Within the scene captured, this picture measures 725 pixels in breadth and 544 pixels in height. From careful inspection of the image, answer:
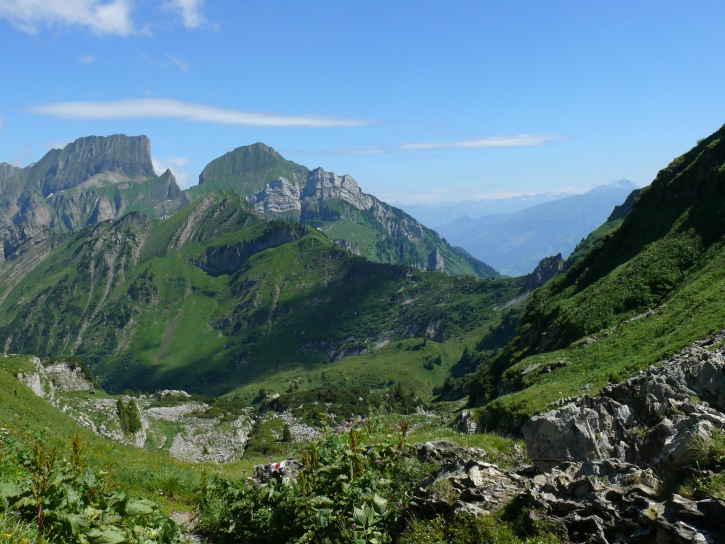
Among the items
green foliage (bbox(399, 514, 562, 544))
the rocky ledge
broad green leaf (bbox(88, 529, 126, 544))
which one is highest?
broad green leaf (bbox(88, 529, 126, 544))

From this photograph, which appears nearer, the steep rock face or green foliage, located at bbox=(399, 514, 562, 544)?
green foliage, located at bbox=(399, 514, 562, 544)

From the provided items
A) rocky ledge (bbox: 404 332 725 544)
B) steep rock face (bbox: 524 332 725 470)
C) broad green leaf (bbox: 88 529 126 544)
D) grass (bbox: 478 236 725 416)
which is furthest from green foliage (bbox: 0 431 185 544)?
grass (bbox: 478 236 725 416)

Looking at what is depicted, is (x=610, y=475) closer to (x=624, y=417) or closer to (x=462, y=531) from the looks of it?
(x=462, y=531)

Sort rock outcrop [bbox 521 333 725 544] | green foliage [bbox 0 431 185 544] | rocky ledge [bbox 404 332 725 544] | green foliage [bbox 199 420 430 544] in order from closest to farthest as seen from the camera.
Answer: rock outcrop [bbox 521 333 725 544]
rocky ledge [bbox 404 332 725 544]
green foliage [bbox 0 431 185 544]
green foliage [bbox 199 420 430 544]

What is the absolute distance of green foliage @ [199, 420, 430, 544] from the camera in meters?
9.41

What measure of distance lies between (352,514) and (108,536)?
4069 millimetres

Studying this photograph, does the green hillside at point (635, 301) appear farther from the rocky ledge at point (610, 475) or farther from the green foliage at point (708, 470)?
the green foliage at point (708, 470)

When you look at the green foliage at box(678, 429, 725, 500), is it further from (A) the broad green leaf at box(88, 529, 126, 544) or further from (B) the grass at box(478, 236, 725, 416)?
(B) the grass at box(478, 236, 725, 416)

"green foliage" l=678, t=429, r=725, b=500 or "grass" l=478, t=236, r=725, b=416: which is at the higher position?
"green foliage" l=678, t=429, r=725, b=500

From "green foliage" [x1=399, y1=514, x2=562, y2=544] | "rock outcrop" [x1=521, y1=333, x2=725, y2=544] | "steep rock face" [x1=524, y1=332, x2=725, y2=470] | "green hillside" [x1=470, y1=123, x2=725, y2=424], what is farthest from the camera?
"green hillside" [x1=470, y1=123, x2=725, y2=424]

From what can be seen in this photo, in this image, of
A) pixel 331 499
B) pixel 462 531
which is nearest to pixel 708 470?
pixel 462 531

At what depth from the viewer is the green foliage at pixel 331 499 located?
30.9ft

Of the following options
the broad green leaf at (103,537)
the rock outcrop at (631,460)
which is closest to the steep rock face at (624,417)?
the rock outcrop at (631,460)

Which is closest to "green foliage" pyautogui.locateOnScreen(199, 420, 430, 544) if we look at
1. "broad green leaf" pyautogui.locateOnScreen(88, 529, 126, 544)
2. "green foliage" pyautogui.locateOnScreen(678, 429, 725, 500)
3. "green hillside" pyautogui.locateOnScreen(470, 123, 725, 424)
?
"broad green leaf" pyautogui.locateOnScreen(88, 529, 126, 544)
